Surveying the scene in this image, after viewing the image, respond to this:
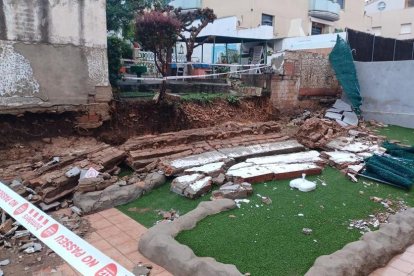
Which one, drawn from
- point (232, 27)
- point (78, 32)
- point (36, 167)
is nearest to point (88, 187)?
point (36, 167)

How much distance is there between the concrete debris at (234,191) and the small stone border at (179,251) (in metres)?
0.52

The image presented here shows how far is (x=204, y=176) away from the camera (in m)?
5.60

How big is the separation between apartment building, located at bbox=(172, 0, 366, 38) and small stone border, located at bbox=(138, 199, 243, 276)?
18.1m

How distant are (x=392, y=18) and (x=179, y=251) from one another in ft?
108

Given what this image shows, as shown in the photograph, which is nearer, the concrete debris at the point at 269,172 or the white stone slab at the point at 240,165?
the concrete debris at the point at 269,172

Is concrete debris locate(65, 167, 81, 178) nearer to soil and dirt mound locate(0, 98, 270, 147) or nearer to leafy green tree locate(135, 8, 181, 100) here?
soil and dirt mound locate(0, 98, 270, 147)

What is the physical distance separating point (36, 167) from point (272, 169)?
4.27m

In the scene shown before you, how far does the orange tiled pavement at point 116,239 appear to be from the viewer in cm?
362

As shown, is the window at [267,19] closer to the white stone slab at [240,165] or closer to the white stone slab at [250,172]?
the white stone slab at [240,165]

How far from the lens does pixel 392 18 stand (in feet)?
96.1

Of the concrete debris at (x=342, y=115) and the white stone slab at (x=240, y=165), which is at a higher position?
the concrete debris at (x=342, y=115)

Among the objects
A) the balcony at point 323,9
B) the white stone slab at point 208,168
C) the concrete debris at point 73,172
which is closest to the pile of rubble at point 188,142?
the white stone slab at point 208,168

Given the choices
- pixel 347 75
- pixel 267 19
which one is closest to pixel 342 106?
pixel 347 75

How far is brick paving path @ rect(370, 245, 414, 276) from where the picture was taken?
352cm
